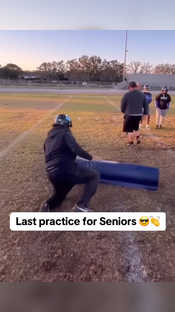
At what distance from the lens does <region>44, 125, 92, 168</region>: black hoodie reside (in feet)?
7.33

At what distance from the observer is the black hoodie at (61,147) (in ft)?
7.33

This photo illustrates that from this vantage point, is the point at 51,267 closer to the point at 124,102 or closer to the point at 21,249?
the point at 21,249

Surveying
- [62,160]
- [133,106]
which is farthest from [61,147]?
[133,106]

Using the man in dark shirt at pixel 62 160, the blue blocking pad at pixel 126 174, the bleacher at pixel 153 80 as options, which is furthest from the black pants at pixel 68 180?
the bleacher at pixel 153 80

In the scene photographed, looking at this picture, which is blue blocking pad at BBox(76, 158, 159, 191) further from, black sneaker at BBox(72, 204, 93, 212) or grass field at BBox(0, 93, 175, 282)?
black sneaker at BBox(72, 204, 93, 212)

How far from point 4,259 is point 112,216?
0.92 metres

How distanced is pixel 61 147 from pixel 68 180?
0.32m

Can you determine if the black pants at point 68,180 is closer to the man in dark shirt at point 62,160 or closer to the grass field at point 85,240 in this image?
the man in dark shirt at point 62,160

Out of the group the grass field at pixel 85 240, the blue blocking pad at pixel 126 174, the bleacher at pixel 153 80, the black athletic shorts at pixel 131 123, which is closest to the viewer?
the grass field at pixel 85 240

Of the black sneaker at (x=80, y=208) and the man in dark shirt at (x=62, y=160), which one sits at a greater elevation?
the man in dark shirt at (x=62, y=160)

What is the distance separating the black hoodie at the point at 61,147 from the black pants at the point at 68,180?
8 centimetres

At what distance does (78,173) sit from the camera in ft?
7.72

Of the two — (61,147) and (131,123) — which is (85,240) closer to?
(61,147)

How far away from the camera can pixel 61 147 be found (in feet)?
7.39
